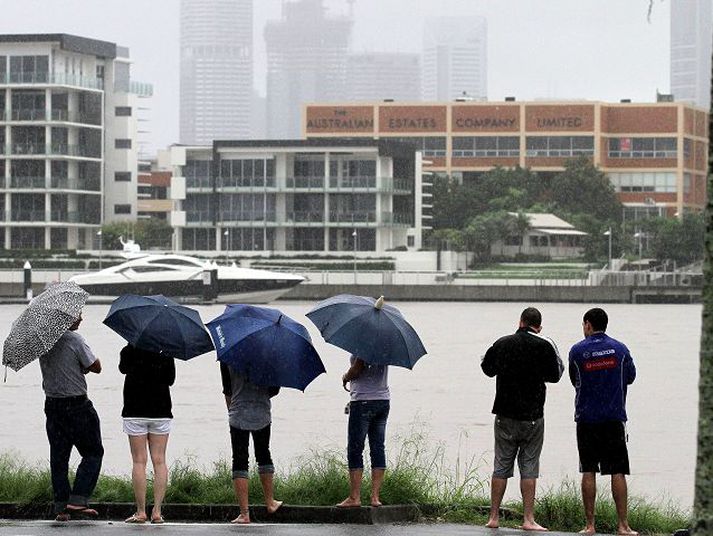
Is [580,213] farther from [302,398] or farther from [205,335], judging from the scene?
[205,335]

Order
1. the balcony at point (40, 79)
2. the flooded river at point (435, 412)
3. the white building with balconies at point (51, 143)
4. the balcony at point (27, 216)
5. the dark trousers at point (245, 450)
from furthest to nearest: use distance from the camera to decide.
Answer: the balcony at point (40, 79) → the white building with balconies at point (51, 143) → the balcony at point (27, 216) → the flooded river at point (435, 412) → the dark trousers at point (245, 450)

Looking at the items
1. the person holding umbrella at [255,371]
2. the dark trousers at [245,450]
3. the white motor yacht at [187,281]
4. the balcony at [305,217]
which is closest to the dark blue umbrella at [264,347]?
the person holding umbrella at [255,371]

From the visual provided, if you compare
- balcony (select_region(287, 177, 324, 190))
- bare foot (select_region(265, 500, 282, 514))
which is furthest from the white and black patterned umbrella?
balcony (select_region(287, 177, 324, 190))

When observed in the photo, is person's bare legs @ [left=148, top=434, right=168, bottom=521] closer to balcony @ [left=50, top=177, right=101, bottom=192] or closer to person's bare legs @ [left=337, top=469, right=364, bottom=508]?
person's bare legs @ [left=337, top=469, right=364, bottom=508]

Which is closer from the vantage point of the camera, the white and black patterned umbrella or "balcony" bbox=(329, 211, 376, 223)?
the white and black patterned umbrella

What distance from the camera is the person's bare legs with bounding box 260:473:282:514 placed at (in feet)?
45.4

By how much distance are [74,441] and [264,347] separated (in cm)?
164

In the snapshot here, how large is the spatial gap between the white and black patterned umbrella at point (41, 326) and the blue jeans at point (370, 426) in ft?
7.93

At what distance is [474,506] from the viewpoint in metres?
14.7

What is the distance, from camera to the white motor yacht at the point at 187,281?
89.7 meters

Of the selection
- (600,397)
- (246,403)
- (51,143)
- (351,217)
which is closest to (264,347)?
(246,403)

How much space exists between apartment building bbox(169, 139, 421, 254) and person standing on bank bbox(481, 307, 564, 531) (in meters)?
99.9

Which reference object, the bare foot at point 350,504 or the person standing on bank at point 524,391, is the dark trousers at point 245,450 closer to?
the bare foot at point 350,504

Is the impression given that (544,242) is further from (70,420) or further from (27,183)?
(70,420)
